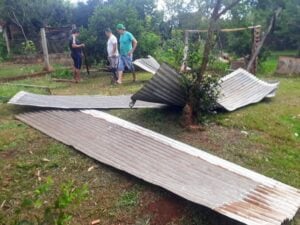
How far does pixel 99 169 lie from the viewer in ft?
15.7

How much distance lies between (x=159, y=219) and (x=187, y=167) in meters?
1.02

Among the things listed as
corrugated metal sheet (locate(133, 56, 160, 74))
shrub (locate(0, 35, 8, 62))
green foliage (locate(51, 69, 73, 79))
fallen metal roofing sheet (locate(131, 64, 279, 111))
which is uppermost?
fallen metal roofing sheet (locate(131, 64, 279, 111))

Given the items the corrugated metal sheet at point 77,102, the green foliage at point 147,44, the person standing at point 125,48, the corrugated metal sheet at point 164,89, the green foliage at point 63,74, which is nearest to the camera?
the corrugated metal sheet at point 164,89

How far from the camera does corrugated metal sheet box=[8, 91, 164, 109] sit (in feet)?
23.9

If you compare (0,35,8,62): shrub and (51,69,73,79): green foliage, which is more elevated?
(51,69,73,79): green foliage

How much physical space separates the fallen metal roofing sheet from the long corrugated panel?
2.09 ft

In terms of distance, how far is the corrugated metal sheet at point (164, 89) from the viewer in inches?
239

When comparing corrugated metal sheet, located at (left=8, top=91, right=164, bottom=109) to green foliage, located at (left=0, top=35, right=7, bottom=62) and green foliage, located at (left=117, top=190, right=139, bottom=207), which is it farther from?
green foliage, located at (left=0, top=35, right=7, bottom=62)

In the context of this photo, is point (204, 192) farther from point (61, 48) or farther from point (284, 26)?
point (284, 26)

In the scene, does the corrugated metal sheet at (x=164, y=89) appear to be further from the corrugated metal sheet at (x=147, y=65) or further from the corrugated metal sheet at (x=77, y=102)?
the corrugated metal sheet at (x=147, y=65)

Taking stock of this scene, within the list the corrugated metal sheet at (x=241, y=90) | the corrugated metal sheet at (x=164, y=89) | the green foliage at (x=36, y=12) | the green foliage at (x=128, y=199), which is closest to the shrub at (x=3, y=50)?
the green foliage at (x=36, y=12)

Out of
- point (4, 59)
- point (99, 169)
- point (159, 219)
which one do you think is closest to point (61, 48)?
point (4, 59)

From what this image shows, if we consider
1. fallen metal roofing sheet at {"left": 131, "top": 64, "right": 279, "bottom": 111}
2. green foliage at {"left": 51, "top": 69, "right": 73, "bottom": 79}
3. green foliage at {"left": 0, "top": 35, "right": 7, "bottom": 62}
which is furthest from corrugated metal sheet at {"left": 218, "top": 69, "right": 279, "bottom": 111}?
green foliage at {"left": 0, "top": 35, "right": 7, "bottom": 62}

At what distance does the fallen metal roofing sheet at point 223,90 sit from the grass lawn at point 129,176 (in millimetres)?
203
